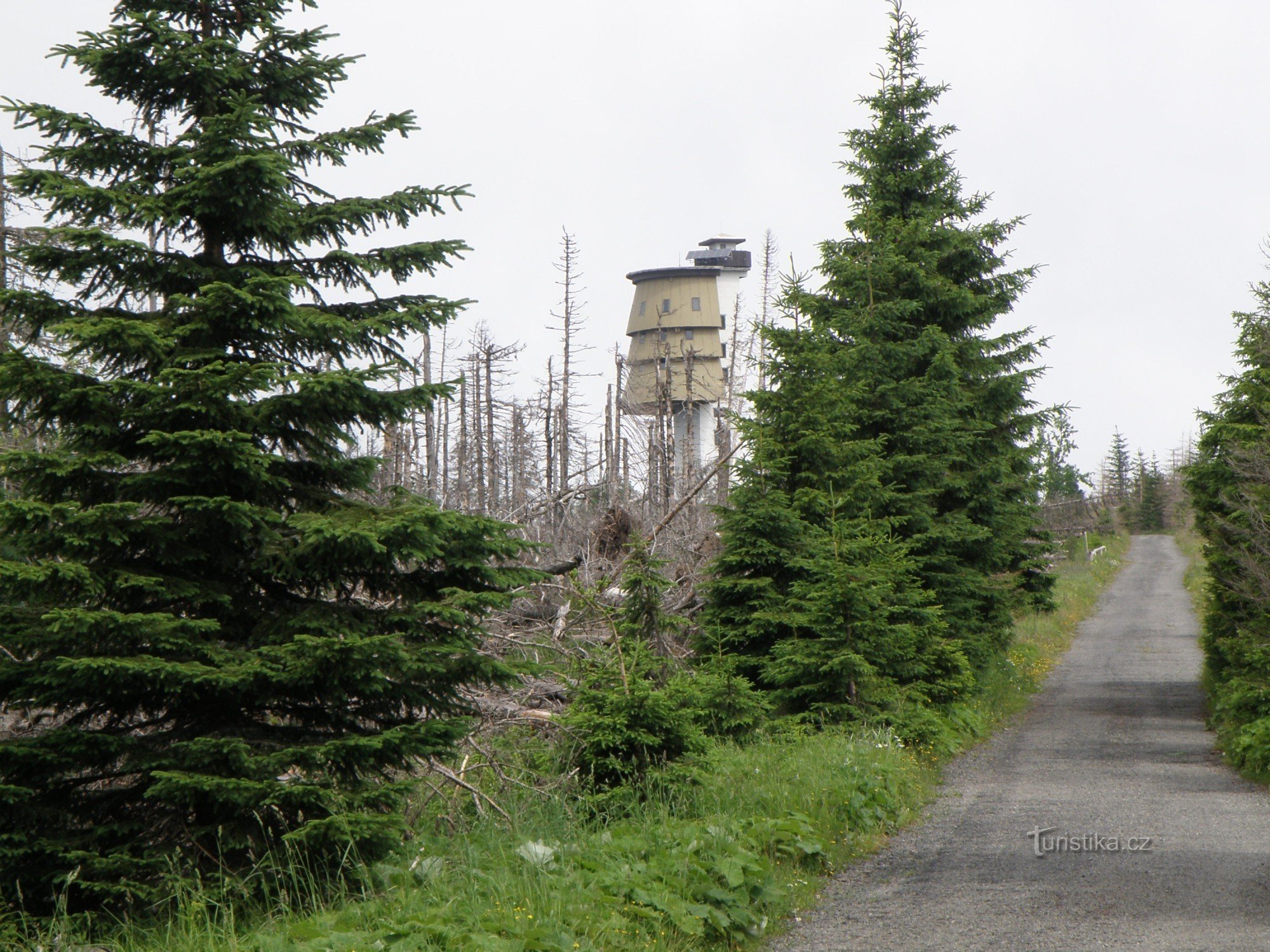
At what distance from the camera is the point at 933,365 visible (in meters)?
17.8

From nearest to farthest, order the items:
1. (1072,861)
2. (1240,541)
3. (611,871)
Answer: (611,871), (1072,861), (1240,541)

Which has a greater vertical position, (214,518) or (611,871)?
(214,518)

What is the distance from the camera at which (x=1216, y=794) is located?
1232 centimetres

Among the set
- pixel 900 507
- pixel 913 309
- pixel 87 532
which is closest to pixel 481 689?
pixel 87 532

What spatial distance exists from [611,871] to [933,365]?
13414 mm

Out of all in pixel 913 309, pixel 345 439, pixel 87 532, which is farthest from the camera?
pixel 913 309

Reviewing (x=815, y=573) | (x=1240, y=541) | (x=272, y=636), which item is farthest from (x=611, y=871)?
(x=1240, y=541)

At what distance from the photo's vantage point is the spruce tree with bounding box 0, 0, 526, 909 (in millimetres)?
5895

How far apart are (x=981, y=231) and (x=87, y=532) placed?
61.6 ft

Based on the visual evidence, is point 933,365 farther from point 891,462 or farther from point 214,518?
point 214,518

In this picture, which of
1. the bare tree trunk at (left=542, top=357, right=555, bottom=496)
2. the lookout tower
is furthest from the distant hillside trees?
the lookout tower

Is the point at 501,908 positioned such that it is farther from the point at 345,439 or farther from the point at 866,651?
the point at 866,651

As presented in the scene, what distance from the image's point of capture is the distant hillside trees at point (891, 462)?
504 inches

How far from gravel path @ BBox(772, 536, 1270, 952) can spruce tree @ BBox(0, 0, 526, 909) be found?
9.91ft
